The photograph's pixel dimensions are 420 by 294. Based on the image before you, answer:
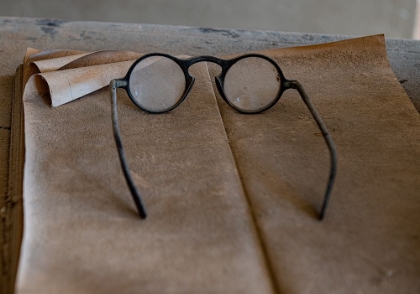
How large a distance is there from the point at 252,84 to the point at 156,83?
0.54ft

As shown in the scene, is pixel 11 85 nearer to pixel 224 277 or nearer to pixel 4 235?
pixel 4 235

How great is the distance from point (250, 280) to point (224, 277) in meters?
0.03

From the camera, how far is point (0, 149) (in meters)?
0.81

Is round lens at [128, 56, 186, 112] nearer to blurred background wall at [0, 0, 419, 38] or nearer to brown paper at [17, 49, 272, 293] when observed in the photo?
brown paper at [17, 49, 272, 293]

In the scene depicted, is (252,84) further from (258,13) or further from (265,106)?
(258,13)

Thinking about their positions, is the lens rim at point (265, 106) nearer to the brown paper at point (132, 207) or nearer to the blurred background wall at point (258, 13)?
the brown paper at point (132, 207)

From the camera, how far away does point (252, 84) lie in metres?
0.87

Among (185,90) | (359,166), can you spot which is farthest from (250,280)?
(185,90)

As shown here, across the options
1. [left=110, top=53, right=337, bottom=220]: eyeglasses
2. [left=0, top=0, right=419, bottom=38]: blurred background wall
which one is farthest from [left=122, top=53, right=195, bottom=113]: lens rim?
[left=0, top=0, right=419, bottom=38]: blurred background wall

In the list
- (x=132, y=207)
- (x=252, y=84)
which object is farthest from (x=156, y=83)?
(x=132, y=207)

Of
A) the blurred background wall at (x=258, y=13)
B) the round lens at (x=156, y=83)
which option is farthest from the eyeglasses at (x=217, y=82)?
the blurred background wall at (x=258, y=13)

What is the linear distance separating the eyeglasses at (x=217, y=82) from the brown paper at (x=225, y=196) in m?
0.02

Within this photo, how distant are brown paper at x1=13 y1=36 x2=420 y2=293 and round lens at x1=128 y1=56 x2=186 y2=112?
24 mm

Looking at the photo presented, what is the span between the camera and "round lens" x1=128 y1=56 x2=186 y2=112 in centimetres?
85
